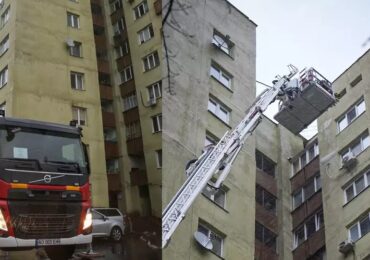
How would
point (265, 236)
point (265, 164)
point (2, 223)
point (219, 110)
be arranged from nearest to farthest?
point (2, 223) → point (219, 110) → point (265, 236) → point (265, 164)

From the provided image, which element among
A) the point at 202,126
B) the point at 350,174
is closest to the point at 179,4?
the point at 202,126

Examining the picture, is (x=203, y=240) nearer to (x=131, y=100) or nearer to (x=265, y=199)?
(x=265, y=199)

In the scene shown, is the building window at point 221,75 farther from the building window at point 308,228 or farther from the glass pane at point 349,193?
the glass pane at point 349,193

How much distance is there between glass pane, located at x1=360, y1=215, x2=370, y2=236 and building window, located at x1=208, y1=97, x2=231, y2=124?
4.29 feet

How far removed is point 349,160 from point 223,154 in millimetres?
1369

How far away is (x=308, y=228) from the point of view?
8.05ft

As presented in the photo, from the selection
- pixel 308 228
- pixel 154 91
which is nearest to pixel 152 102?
pixel 154 91

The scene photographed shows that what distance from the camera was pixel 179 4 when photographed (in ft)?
4.21

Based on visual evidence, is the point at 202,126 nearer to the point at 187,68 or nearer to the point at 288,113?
the point at 187,68

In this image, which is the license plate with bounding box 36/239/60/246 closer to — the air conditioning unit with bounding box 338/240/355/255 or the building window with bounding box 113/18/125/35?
the building window with bounding box 113/18/125/35

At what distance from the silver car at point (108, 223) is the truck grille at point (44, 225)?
5cm

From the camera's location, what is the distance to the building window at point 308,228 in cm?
230

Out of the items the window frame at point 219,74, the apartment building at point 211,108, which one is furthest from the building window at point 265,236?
the window frame at point 219,74

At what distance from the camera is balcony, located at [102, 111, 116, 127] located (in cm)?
87
